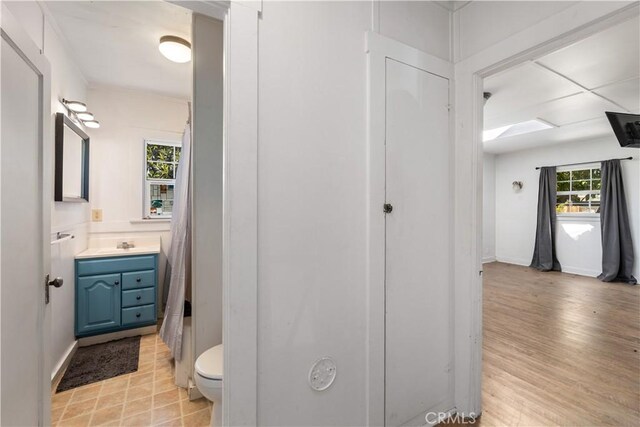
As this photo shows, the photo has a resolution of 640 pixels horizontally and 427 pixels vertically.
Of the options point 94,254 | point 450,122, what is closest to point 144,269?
point 94,254

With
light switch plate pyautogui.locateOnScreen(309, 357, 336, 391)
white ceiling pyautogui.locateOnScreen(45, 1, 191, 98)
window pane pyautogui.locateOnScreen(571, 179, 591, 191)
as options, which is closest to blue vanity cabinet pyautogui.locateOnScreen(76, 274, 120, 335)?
white ceiling pyautogui.locateOnScreen(45, 1, 191, 98)

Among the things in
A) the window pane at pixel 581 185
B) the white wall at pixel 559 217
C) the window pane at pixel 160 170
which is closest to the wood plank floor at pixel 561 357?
the white wall at pixel 559 217

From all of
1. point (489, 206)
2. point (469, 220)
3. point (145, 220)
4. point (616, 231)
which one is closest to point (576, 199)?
point (616, 231)

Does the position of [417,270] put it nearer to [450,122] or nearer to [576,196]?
[450,122]

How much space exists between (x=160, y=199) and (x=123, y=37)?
1.73m

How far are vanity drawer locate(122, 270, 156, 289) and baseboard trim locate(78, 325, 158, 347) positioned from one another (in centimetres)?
46

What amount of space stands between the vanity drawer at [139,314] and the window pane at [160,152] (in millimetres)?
1689

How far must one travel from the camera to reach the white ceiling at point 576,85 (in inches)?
87.3

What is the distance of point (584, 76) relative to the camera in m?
2.70

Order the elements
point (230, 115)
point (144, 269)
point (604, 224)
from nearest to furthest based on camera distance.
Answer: point (230, 115) → point (144, 269) → point (604, 224)

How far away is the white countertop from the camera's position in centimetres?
273

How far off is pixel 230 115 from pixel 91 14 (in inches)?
75.5

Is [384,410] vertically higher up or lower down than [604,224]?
lower down

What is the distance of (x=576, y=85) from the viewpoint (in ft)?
9.52
